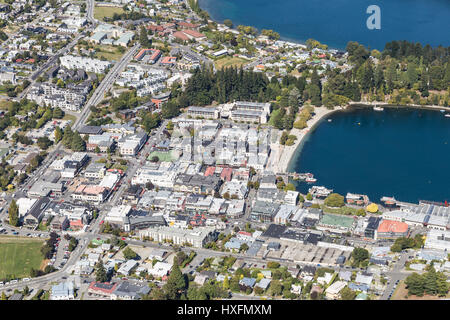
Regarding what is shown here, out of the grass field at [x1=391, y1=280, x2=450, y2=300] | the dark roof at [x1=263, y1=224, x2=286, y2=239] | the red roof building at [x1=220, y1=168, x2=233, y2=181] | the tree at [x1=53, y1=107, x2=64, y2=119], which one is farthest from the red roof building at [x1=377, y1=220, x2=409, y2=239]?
the tree at [x1=53, y1=107, x2=64, y2=119]

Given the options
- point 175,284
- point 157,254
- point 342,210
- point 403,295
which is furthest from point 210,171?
point 403,295

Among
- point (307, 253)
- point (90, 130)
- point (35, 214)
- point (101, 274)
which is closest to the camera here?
point (101, 274)

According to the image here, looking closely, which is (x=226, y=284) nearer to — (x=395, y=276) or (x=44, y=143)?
(x=395, y=276)

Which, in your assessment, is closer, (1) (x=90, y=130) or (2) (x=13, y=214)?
(2) (x=13, y=214)

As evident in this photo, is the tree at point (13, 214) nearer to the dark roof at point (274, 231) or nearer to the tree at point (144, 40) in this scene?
the dark roof at point (274, 231)

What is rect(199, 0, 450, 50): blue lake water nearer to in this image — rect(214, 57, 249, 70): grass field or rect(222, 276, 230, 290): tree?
rect(214, 57, 249, 70): grass field
